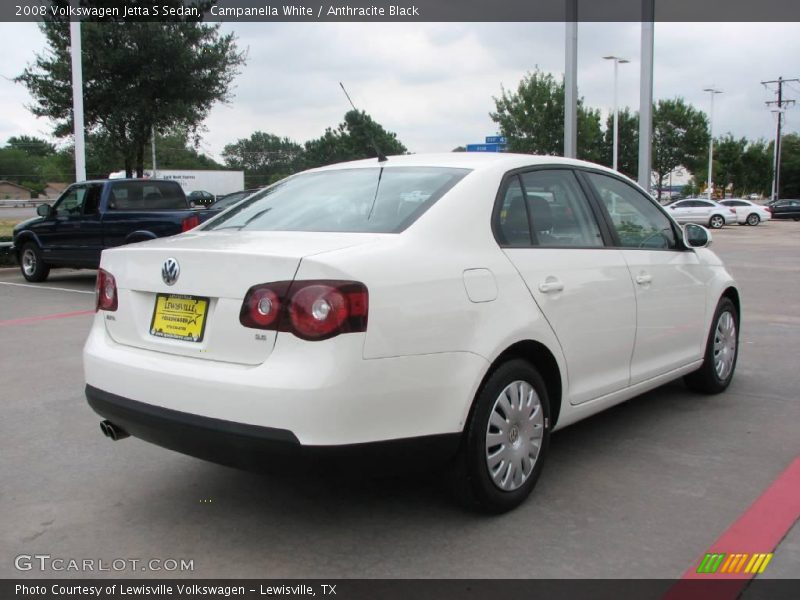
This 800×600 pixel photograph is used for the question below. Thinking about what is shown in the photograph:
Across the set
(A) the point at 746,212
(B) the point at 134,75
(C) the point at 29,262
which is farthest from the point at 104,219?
(A) the point at 746,212

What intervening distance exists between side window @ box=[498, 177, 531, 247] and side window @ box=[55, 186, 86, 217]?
33.5 ft

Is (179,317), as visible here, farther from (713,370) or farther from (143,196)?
(143,196)

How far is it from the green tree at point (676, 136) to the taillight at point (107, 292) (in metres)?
52.7

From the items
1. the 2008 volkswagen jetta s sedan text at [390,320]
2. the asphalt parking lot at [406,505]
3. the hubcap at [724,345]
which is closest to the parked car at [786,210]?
the hubcap at [724,345]

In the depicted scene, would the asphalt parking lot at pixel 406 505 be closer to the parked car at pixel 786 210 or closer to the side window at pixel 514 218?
the side window at pixel 514 218

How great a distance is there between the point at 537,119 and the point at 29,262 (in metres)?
33.2

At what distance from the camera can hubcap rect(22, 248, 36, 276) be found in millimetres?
13430

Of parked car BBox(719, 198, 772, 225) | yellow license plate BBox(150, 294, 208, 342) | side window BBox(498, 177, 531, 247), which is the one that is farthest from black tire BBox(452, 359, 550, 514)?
parked car BBox(719, 198, 772, 225)

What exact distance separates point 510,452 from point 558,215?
1341 mm

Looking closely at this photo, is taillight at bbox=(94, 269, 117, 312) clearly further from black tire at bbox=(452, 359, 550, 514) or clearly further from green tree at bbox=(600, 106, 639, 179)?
green tree at bbox=(600, 106, 639, 179)

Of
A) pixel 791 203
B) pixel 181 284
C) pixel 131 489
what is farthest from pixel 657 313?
pixel 791 203

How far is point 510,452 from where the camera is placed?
347cm

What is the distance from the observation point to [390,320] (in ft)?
9.73
